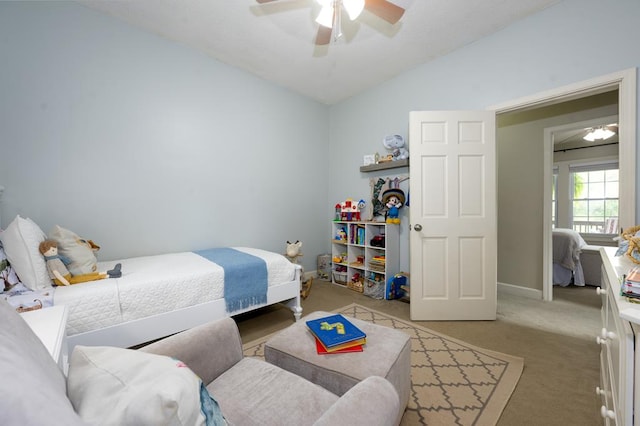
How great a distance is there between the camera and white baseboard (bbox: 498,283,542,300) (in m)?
3.27

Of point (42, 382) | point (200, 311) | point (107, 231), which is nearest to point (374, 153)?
point (200, 311)

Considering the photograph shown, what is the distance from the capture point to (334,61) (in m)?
3.15

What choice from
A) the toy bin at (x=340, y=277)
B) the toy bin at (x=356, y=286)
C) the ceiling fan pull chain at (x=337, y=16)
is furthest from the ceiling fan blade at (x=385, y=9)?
the toy bin at (x=340, y=277)

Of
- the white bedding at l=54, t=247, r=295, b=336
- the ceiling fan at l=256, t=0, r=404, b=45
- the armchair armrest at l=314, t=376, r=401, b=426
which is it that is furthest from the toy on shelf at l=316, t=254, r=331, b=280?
the armchair armrest at l=314, t=376, r=401, b=426

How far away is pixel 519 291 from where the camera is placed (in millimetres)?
3410

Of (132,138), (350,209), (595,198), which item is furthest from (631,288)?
(595,198)

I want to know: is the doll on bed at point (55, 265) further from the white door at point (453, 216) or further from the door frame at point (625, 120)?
the door frame at point (625, 120)

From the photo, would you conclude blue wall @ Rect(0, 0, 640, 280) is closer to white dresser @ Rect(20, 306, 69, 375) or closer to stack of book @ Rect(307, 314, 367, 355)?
white dresser @ Rect(20, 306, 69, 375)

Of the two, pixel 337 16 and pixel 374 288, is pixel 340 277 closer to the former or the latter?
pixel 374 288

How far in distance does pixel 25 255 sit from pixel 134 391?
5.84 ft

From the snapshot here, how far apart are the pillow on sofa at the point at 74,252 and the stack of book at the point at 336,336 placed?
1.62m

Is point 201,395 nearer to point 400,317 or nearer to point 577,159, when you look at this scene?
point 400,317

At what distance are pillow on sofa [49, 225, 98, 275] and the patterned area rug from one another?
1278 mm

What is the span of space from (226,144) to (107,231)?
1.50 metres
